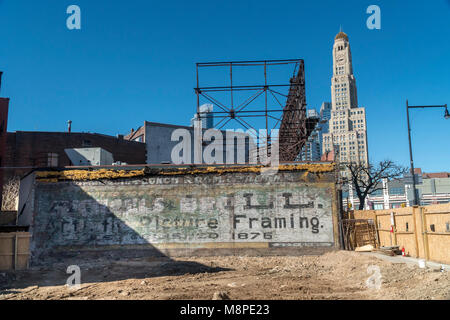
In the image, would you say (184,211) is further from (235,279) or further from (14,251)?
(14,251)

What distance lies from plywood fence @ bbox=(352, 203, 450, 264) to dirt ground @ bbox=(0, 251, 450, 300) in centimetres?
213

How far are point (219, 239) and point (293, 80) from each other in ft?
41.3

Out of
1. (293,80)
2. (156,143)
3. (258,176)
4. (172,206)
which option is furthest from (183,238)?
(156,143)

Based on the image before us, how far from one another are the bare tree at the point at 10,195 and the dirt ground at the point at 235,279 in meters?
16.4

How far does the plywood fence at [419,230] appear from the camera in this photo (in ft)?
44.4

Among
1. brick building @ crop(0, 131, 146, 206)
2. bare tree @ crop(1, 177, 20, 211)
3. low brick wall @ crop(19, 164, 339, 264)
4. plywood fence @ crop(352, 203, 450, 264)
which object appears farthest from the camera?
brick building @ crop(0, 131, 146, 206)

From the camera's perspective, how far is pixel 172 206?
18.8 meters

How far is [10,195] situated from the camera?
105 ft

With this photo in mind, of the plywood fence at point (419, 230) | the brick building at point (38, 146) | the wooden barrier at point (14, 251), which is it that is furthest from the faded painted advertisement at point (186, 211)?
the brick building at point (38, 146)

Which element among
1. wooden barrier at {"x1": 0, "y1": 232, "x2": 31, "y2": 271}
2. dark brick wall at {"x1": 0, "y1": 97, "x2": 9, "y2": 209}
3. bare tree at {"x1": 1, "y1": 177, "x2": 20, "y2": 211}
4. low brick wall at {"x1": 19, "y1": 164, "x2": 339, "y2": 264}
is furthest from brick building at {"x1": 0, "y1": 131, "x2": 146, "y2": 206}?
wooden barrier at {"x1": 0, "y1": 232, "x2": 31, "y2": 271}

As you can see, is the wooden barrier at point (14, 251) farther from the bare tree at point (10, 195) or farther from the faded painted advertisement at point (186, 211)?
the bare tree at point (10, 195)

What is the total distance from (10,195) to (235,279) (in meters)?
26.7

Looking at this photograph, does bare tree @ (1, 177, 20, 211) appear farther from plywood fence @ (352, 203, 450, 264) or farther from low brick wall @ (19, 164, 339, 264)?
plywood fence @ (352, 203, 450, 264)

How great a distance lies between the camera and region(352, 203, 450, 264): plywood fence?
13.5 m
